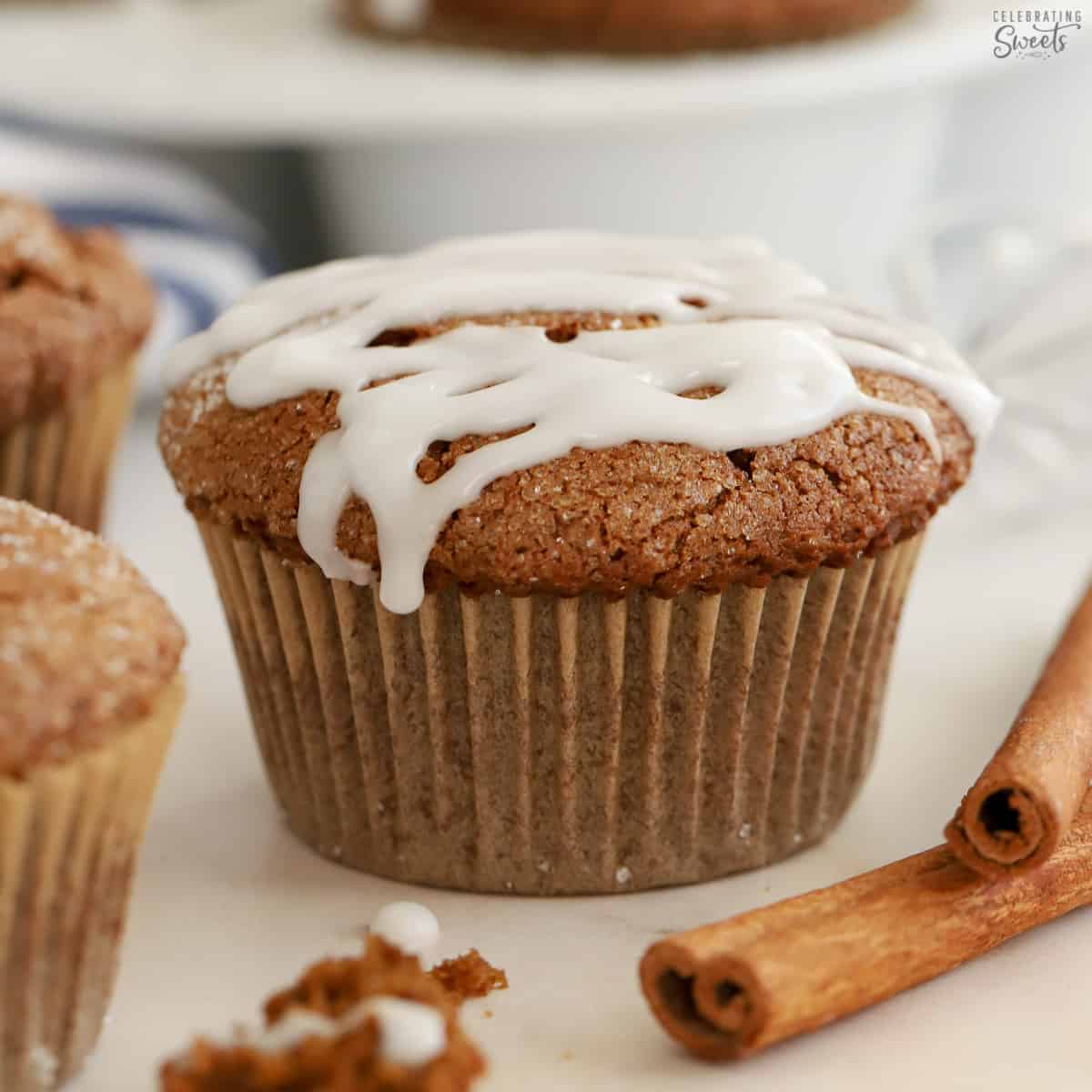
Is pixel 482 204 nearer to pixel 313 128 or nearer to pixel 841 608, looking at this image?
pixel 313 128

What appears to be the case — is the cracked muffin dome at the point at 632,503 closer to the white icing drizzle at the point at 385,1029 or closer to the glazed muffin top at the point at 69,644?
the glazed muffin top at the point at 69,644

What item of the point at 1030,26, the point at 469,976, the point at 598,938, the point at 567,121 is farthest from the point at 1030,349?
the point at 469,976

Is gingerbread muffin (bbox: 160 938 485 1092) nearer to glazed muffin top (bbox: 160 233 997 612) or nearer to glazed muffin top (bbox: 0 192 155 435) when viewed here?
glazed muffin top (bbox: 160 233 997 612)

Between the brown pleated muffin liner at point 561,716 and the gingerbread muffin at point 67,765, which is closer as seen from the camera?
the gingerbread muffin at point 67,765

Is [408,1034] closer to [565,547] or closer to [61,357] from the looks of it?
[565,547]

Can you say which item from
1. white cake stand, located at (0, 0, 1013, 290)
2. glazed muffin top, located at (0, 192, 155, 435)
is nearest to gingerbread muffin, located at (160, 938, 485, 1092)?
glazed muffin top, located at (0, 192, 155, 435)

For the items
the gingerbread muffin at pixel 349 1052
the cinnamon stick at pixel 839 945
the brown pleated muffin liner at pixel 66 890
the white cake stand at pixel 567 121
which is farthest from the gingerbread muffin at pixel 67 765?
the white cake stand at pixel 567 121
